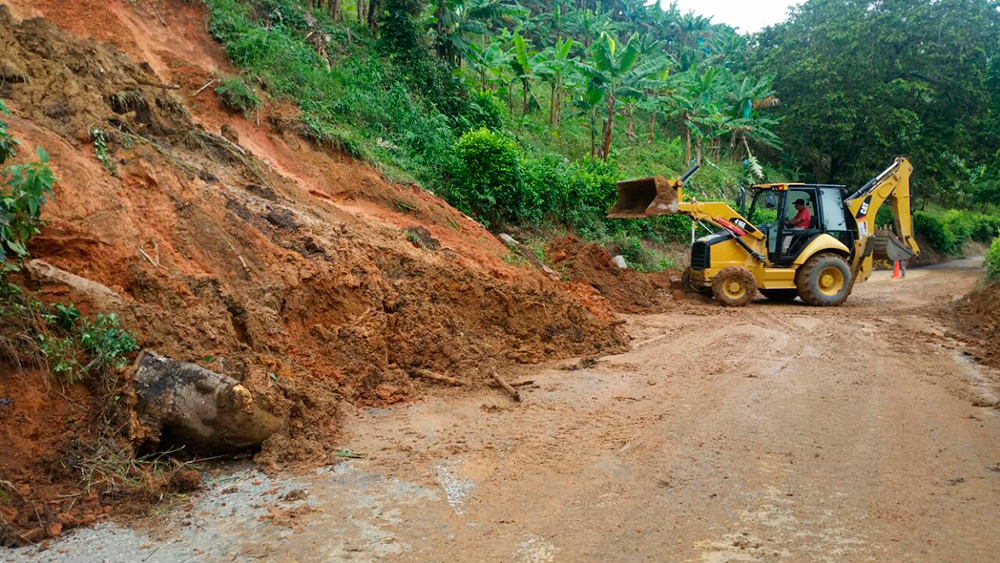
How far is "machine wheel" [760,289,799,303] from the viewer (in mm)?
15172

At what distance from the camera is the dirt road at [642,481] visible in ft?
13.8

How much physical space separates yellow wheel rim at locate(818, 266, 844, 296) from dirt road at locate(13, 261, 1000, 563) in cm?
603

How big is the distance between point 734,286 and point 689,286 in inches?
51.6

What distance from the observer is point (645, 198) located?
15.0m

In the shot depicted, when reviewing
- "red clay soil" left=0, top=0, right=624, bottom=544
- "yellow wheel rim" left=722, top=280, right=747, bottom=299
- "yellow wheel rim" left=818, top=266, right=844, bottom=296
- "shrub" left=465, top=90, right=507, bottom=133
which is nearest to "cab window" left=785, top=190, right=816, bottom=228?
"yellow wheel rim" left=818, top=266, right=844, bottom=296

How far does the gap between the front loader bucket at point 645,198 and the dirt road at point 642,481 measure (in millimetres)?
5736

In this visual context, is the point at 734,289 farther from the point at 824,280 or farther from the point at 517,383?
the point at 517,383

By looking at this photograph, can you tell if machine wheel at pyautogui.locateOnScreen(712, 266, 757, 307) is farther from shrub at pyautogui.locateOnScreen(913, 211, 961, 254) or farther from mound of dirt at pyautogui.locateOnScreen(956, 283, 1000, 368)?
shrub at pyautogui.locateOnScreen(913, 211, 961, 254)

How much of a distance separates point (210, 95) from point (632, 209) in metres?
8.66

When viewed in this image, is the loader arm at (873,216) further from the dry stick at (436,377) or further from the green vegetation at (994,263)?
the dry stick at (436,377)

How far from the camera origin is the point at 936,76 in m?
27.4

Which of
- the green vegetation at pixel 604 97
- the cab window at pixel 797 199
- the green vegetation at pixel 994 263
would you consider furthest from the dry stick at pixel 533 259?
the green vegetation at pixel 994 263

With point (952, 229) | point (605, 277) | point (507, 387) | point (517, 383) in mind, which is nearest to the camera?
point (507, 387)

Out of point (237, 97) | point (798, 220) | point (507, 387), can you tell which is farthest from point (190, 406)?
point (798, 220)
